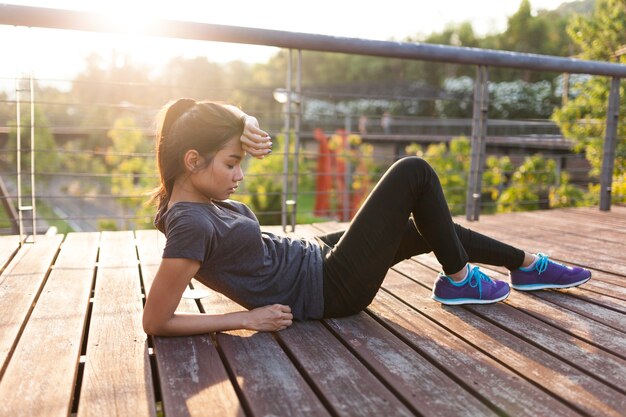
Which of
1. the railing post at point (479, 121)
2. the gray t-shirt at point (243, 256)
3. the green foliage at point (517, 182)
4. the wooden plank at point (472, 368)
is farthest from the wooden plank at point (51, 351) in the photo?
the green foliage at point (517, 182)

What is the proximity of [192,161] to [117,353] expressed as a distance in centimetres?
55

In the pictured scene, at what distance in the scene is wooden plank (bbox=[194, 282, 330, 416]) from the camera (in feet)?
4.37

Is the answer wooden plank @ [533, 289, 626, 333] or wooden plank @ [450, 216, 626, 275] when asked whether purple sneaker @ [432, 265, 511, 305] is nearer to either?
wooden plank @ [533, 289, 626, 333]

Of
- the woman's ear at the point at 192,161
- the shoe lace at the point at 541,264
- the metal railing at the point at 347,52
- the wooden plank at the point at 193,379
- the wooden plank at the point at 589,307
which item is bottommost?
the wooden plank at the point at 193,379

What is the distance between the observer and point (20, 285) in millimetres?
2289

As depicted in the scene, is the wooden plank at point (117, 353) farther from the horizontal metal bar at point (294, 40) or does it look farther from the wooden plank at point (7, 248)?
the horizontal metal bar at point (294, 40)

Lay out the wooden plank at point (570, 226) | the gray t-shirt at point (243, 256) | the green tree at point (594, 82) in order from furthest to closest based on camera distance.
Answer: the green tree at point (594, 82) → the wooden plank at point (570, 226) → the gray t-shirt at point (243, 256)

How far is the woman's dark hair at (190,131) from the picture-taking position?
67.2 inches

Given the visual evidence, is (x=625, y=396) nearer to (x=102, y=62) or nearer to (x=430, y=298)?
(x=430, y=298)

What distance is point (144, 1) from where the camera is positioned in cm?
347

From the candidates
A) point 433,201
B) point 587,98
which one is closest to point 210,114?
point 433,201

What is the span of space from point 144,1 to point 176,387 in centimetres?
265

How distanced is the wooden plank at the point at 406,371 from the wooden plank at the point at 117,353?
554 mm

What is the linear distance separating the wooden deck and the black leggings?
0.11 metres
